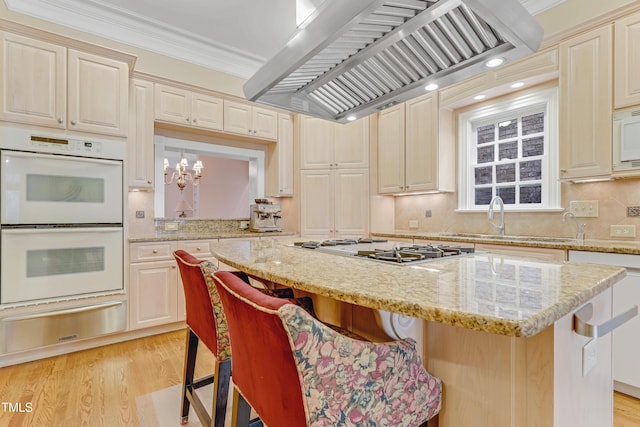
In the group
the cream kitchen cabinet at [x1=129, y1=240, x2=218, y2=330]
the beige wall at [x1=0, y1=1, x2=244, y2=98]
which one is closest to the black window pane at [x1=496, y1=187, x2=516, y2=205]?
the cream kitchen cabinet at [x1=129, y1=240, x2=218, y2=330]

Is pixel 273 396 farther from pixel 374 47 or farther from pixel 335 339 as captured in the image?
pixel 374 47

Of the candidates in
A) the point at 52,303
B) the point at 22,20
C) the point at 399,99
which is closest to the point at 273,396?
the point at 399,99

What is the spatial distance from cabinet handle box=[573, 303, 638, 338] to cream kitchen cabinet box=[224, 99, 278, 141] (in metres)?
3.56

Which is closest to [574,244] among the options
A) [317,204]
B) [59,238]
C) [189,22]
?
[317,204]

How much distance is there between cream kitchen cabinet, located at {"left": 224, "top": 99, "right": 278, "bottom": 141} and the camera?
3.74 meters

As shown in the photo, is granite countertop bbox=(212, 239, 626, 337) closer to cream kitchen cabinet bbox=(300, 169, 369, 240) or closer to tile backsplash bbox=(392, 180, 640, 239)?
tile backsplash bbox=(392, 180, 640, 239)

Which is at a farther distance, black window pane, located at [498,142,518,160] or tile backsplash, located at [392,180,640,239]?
black window pane, located at [498,142,518,160]

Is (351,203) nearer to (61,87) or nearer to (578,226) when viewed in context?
(578,226)

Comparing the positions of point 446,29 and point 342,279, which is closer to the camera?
point 342,279

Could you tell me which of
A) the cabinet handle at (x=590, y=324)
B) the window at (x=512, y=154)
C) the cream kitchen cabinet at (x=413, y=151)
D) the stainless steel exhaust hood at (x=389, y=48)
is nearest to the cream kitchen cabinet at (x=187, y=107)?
the stainless steel exhaust hood at (x=389, y=48)

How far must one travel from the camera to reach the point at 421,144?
136 inches

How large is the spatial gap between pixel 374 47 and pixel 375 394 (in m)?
1.33

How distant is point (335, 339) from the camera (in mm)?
698

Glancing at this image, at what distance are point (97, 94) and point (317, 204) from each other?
244 centimetres
